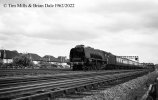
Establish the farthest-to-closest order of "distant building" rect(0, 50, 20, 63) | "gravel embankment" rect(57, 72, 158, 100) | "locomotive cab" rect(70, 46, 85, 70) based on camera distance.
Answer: "distant building" rect(0, 50, 20, 63)
"locomotive cab" rect(70, 46, 85, 70)
"gravel embankment" rect(57, 72, 158, 100)

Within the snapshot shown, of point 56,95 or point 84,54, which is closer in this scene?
point 56,95

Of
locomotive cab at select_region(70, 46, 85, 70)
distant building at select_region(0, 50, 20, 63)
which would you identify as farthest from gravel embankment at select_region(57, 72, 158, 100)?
distant building at select_region(0, 50, 20, 63)

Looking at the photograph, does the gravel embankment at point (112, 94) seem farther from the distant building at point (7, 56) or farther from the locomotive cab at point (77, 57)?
the distant building at point (7, 56)

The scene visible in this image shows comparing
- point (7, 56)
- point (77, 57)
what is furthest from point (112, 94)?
point (7, 56)


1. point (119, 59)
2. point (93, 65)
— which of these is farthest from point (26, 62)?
point (93, 65)

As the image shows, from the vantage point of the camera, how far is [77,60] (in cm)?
3128

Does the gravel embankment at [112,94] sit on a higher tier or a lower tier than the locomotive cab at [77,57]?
lower

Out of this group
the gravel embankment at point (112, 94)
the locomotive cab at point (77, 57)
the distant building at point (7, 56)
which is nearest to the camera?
the gravel embankment at point (112, 94)

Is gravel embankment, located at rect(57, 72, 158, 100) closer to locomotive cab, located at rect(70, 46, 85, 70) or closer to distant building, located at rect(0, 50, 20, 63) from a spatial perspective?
locomotive cab, located at rect(70, 46, 85, 70)

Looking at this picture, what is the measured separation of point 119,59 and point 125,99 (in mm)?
45291

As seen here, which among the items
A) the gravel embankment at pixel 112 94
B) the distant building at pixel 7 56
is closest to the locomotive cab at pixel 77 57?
the gravel embankment at pixel 112 94

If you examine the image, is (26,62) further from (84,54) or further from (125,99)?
(125,99)

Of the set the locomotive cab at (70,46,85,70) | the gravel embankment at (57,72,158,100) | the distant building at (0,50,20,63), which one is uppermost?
the distant building at (0,50,20,63)

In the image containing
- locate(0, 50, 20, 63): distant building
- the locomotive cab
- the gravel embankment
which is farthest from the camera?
locate(0, 50, 20, 63): distant building
